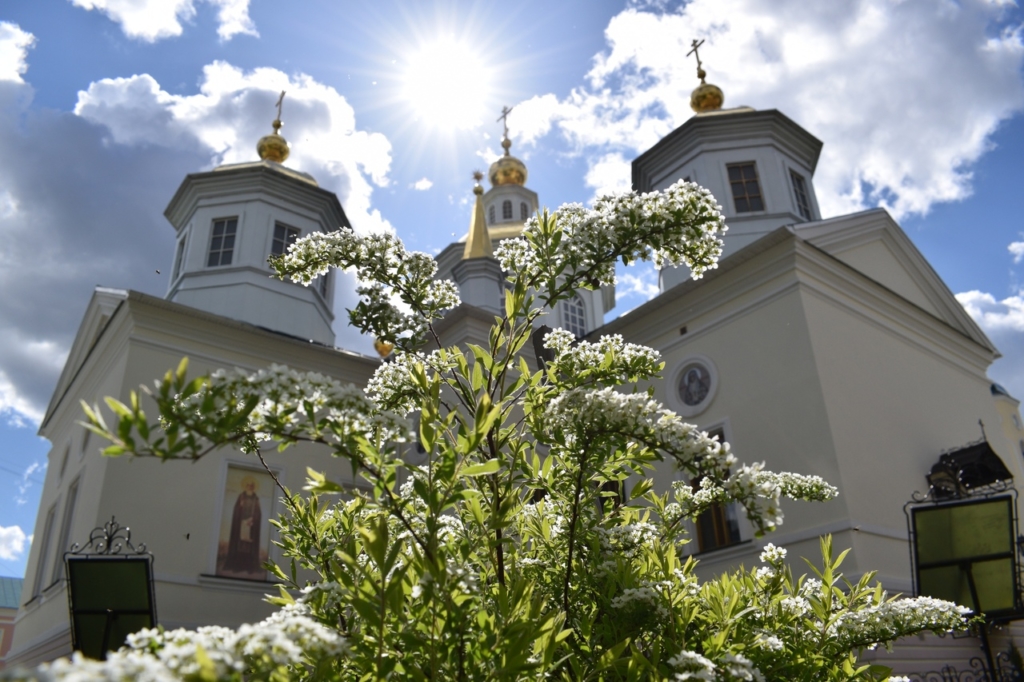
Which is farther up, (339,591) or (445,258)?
(445,258)

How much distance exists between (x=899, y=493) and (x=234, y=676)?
12.4 meters

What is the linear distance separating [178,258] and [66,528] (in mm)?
7014

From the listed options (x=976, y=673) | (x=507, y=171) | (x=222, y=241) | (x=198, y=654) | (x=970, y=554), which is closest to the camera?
(x=198, y=654)

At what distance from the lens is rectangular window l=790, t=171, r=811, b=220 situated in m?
16.9

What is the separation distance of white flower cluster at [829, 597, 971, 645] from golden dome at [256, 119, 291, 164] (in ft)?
65.7

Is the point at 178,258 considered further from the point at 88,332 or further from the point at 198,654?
the point at 198,654

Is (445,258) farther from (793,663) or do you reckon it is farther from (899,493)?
(793,663)

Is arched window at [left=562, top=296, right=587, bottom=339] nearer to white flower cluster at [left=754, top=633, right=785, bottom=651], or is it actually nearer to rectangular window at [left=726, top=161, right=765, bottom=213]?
rectangular window at [left=726, top=161, right=765, bottom=213]

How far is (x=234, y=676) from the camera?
5.53 feet

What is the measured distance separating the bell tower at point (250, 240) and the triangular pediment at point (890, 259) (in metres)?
11.4

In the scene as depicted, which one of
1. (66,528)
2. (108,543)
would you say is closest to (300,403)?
(108,543)

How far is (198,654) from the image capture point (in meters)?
1.57

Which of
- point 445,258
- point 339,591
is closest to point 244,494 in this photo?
point 339,591

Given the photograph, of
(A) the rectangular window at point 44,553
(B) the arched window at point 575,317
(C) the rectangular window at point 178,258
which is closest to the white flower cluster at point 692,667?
(A) the rectangular window at point 44,553
